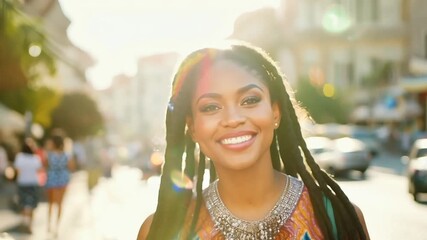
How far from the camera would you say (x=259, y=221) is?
258 centimetres

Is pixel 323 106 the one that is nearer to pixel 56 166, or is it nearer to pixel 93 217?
pixel 93 217

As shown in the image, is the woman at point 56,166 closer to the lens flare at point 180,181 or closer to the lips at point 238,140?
the lens flare at point 180,181

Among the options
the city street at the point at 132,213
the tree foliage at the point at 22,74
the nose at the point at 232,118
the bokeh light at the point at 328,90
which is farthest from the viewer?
the bokeh light at the point at 328,90

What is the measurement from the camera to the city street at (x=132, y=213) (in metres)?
13.4

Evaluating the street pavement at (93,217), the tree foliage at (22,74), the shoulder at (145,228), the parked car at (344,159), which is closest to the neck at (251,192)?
the shoulder at (145,228)

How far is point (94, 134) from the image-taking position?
65375 millimetres

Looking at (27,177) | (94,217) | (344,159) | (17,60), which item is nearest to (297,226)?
(27,177)

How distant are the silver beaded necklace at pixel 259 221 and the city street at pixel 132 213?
10036mm

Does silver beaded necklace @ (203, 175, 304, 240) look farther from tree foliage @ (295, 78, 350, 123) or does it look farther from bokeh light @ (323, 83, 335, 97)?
bokeh light @ (323, 83, 335, 97)

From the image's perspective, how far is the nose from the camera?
2545 millimetres

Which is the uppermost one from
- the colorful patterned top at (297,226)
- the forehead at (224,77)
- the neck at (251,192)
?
the forehead at (224,77)

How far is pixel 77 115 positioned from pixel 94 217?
4629 cm

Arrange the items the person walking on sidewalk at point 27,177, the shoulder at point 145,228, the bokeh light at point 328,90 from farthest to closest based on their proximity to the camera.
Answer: the bokeh light at point 328,90
the person walking on sidewalk at point 27,177
the shoulder at point 145,228

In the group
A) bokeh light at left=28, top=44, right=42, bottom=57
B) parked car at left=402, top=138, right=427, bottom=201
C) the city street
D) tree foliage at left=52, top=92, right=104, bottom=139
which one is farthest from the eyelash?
tree foliage at left=52, top=92, right=104, bottom=139
